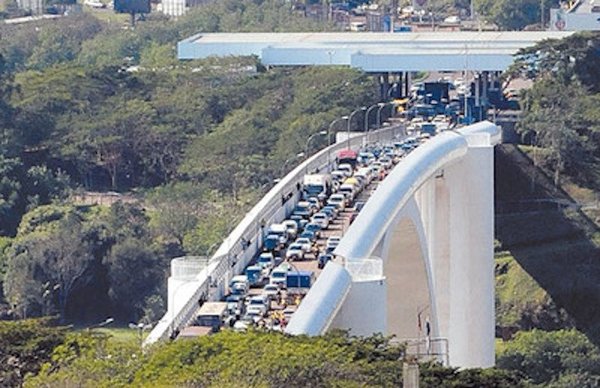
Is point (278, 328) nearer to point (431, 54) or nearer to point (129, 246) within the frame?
point (129, 246)

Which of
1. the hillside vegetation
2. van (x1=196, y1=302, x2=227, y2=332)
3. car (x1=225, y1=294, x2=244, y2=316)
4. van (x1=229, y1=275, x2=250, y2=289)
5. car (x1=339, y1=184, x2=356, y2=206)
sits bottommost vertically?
the hillside vegetation

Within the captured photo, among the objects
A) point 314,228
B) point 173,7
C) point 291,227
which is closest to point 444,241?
point 314,228

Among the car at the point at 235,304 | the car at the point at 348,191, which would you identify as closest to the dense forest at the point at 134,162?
the car at the point at 348,191

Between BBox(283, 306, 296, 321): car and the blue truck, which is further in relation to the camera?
the blue truck

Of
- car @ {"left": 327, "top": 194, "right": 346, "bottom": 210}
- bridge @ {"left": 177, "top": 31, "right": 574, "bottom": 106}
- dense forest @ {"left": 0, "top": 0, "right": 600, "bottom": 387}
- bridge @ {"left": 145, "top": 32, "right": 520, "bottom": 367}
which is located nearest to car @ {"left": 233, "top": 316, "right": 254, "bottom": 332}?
bridge @ {"left": 145, "top": 32, "right": 520, "bottom": 367}

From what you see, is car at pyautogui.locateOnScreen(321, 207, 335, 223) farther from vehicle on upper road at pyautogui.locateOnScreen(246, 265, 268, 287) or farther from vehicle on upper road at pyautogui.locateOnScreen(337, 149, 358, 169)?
vehicle on upper road at pyautogui.locateOnScreen(337, 149, 358, 169)

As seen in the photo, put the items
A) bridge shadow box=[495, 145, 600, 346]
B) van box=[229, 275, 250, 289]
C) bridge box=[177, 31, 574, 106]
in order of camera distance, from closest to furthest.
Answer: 1. van box=[229, 275, 250, 289]
2. bridge shadow box=[495, 145, 600, 346]
3. bridge box=[177, 31, 574, 106]

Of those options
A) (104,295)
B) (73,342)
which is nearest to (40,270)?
(104,295)
